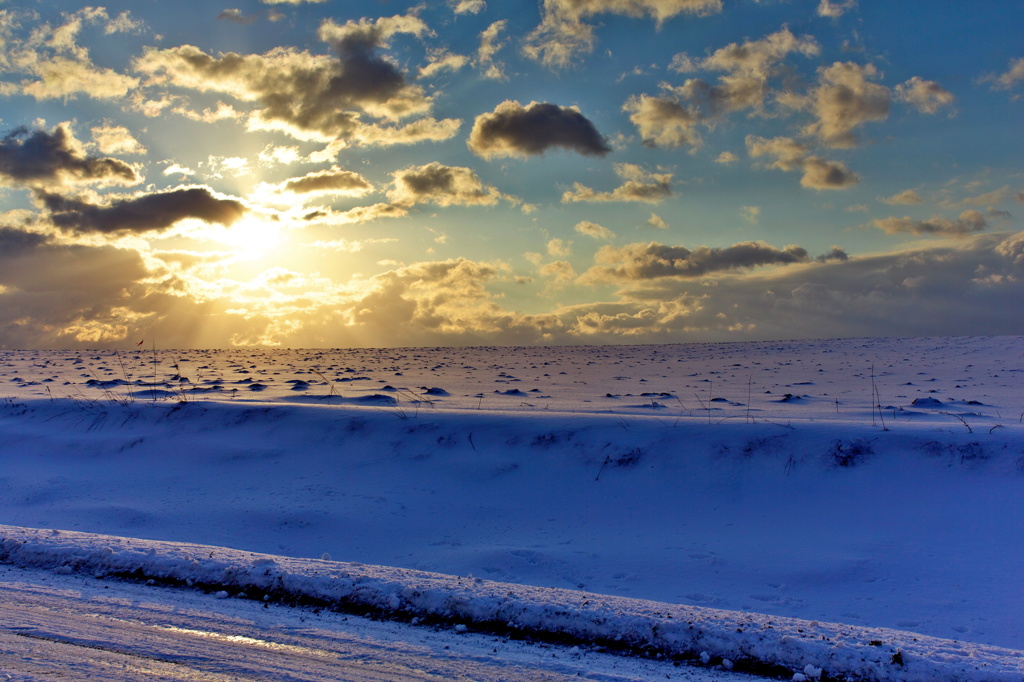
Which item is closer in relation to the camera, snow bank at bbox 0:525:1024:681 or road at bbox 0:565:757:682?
road at bbox 0:565:757:682

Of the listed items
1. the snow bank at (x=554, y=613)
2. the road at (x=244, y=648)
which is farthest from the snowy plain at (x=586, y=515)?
the road at (x=244, y=648)

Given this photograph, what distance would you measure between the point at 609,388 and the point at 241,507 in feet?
45.2

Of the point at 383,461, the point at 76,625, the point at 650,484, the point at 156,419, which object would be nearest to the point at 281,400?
the point at 156,419

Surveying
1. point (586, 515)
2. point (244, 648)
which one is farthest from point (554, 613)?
point (586, 515)

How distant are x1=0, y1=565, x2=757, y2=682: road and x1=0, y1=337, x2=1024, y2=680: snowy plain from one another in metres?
0.30

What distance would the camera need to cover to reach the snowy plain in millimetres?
4664

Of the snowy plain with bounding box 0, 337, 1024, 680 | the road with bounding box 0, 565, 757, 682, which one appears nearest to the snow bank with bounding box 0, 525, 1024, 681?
the snowy plain with bounding box 0, 337, 1024, 680

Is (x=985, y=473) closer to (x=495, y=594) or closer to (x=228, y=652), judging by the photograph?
(x=495, y=594)

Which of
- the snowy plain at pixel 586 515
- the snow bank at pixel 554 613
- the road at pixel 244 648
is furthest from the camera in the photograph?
the snowy plain at pixel 586 515

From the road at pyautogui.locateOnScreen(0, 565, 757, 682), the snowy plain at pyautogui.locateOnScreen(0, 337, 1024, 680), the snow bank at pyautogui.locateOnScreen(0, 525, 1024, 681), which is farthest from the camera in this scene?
the snowy plain at pyautogui.locateOnScreen(0, 337, 1024, 680)

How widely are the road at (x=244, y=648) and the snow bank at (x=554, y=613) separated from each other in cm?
19

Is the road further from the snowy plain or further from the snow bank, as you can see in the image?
the snowy plain

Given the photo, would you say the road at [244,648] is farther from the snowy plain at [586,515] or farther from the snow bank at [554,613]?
the snowy plain at [586,515]

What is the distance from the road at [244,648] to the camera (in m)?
3.56
